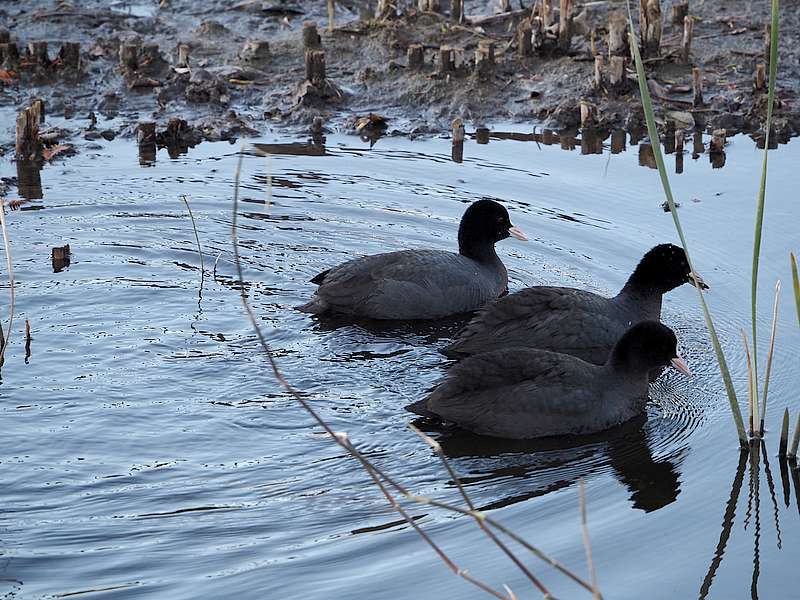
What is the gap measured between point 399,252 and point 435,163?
7.49ft

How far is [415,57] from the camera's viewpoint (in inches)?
454

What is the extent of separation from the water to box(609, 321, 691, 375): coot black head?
298 mm

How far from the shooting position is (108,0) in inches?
530

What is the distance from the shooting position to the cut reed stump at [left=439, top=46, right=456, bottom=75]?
11.3m

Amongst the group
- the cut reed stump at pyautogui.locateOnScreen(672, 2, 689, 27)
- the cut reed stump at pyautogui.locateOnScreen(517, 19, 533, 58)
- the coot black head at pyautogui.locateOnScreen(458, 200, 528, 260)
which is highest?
the cut reed stump at pyautogui.locateOnScreen(672, 2, 689, 27)

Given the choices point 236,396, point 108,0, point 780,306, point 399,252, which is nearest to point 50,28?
point 108,0

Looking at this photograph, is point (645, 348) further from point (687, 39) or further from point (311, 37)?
point (311, 37)

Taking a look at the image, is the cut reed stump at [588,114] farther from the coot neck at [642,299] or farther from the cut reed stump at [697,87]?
the coot neck at [642,299]

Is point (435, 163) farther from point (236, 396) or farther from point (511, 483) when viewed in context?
point (511, 483)

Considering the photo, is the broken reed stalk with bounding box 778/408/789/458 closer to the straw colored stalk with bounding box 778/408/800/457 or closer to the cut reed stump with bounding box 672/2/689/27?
the straw colored stalk with bounding box 778/408/800/457

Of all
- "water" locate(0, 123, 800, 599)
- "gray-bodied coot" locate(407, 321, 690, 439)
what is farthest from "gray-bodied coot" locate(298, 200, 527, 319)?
"gray-bodied coot" locate(407, 321, 690, 439)

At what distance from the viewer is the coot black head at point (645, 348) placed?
6391mm

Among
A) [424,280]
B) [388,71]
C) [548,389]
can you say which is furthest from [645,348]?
[388,71]

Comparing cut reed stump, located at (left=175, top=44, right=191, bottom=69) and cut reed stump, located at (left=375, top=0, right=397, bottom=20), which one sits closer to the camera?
cut reed stump, located at (left=175, top=44, right=191, bottom=69)
